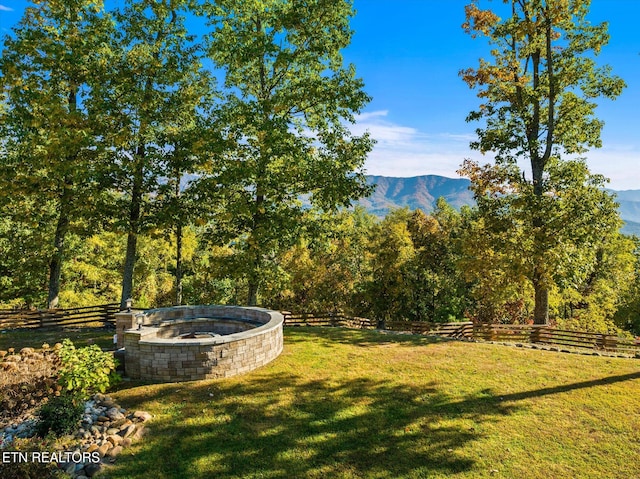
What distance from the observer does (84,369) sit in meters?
8.55

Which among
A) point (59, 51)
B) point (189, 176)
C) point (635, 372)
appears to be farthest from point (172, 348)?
point (635, 372)

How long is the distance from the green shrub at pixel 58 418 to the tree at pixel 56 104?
28.6 ft

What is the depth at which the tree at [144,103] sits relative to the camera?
14.2 m

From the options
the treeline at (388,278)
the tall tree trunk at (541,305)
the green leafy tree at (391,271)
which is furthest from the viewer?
the green leafy tree at (391,271)

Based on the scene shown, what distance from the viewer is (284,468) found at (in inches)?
257

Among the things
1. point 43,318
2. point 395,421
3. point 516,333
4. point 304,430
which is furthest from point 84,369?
point 516,333

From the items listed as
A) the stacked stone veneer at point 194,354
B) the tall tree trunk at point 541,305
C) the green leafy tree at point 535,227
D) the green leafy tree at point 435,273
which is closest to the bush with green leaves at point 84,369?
the stacked stone veneer at point 194,354

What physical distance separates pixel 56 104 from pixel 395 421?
16031 mm

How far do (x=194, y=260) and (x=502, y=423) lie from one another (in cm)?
2626

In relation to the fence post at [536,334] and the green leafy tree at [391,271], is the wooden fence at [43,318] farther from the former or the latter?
the fence post at [536,334]

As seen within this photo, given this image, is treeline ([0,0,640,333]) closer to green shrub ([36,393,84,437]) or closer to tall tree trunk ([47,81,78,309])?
tall tree trunk ([47,81,78,309])

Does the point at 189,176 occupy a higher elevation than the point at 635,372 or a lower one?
higher

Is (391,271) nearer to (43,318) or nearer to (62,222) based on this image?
(62,222)

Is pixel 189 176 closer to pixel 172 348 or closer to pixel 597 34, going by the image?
pixel 172 348
